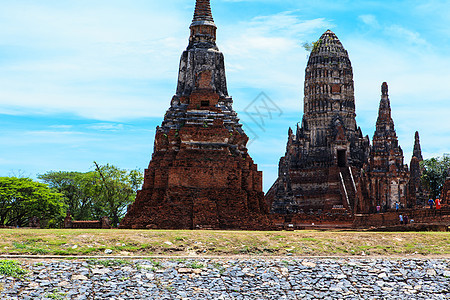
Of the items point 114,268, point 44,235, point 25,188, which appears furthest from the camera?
point 25,188

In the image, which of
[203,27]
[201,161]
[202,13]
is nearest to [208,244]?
[201,161]

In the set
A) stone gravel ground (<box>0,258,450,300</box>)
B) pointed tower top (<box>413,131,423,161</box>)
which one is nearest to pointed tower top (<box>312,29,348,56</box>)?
pointed tower top (<box>413,131,423,161</box>)

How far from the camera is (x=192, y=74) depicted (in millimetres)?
35031

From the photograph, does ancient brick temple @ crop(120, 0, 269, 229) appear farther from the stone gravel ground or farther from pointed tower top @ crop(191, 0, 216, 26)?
the stone gravel ground

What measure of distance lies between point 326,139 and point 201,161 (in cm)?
3877

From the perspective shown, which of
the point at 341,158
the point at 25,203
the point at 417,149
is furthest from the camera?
the point at 417,149

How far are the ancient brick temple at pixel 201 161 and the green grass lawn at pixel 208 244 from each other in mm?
6144

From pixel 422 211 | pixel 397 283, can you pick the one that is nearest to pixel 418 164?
pixel 422 211

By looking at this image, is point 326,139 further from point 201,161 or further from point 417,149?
point 201,161

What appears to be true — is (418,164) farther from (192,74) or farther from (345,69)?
(192,74)

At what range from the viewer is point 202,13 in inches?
1414

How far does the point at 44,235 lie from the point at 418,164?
2311 inches

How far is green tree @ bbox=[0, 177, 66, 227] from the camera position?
4938 centimetres

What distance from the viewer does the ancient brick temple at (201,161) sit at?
98.4 feet
